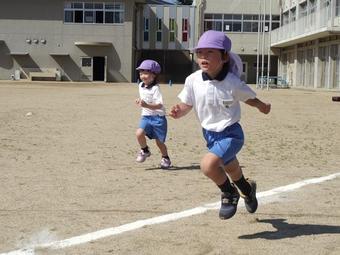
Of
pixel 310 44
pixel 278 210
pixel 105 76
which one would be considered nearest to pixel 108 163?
pixel 278 210

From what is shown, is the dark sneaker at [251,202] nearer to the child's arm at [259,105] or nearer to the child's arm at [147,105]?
the child's arm at [259,105]

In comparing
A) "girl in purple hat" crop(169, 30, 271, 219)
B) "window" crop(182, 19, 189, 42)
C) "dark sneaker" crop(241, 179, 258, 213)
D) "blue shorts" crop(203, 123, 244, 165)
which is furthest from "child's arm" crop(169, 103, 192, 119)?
"window" crop(182, 19, 189, 42)

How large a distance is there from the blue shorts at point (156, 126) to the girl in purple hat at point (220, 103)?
336cm

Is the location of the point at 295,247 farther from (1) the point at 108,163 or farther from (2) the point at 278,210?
(1) the point at 108,163

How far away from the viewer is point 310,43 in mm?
50781

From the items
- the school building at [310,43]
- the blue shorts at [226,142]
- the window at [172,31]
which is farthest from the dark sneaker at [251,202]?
the window at [172,31]

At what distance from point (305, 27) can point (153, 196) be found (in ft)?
142

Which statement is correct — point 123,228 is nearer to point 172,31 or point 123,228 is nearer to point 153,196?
point 153,196

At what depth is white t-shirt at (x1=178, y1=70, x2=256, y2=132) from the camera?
16.4 feet

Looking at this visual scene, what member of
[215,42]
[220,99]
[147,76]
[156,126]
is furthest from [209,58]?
[156,126]

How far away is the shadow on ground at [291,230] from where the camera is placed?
491 centimetres

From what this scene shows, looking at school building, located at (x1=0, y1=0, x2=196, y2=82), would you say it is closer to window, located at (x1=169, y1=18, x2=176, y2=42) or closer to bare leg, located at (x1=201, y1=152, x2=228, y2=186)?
window, located at (x1=169, y1=18, x2=176, y2=42)

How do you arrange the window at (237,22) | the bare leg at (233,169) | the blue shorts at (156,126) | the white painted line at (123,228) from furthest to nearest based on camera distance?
the window at (237,22) → the blue shorts at (156,126) → the bare leg at (233,169) → the white painted line at (123,228)

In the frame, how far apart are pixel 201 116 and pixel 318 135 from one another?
29.3ft
